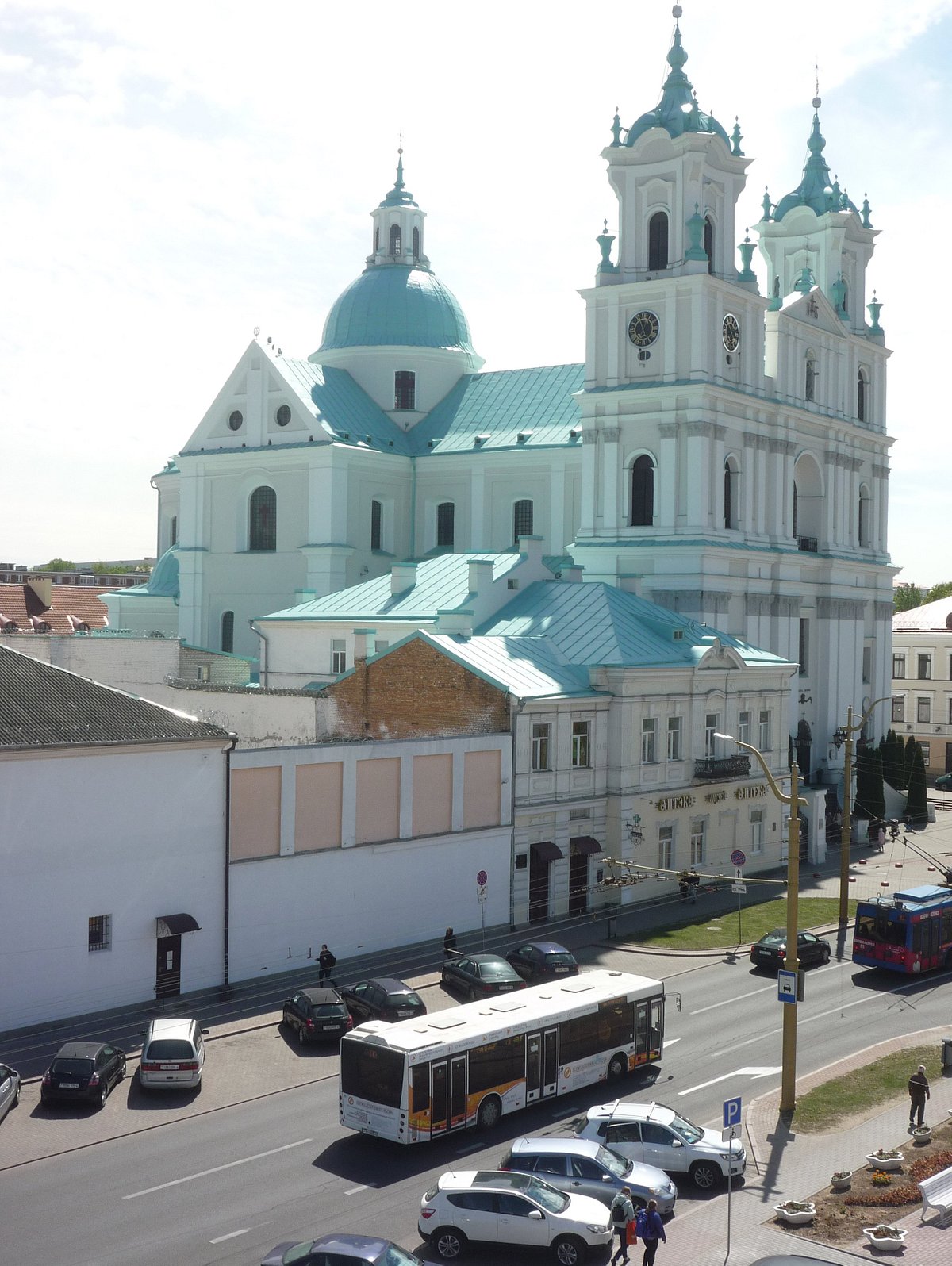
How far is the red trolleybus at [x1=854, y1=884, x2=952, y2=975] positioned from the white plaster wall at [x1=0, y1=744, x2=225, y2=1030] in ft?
60.1

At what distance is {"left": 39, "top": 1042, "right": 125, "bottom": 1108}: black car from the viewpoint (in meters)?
28.0

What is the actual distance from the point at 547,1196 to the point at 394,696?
2666cm

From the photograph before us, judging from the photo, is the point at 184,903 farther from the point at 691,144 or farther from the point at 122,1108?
the point at 691,144

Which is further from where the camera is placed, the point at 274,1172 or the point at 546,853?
the point at 546,853

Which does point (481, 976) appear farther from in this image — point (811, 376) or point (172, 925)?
point (811, 376)

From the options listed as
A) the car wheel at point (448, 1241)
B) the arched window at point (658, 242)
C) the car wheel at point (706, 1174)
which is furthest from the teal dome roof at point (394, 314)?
the car wheel at point (448, 1241)

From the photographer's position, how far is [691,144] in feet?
222

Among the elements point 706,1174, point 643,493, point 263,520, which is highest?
point 643,493

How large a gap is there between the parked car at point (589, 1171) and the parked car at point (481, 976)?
1190cm

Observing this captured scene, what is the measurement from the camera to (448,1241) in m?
22.1

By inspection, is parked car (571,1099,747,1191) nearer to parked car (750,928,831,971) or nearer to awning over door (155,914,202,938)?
awning over door (155,914,202,938)

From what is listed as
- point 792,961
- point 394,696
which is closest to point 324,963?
point 394,696

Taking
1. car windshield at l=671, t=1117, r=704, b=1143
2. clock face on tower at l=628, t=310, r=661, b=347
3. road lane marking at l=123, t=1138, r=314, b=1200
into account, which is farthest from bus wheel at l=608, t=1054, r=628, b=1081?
clock face on tower at l=628, t=310, r=661, b=347

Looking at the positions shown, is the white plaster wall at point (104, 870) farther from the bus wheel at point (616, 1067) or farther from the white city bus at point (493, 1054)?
the bus wheel at point (616, 1067)
